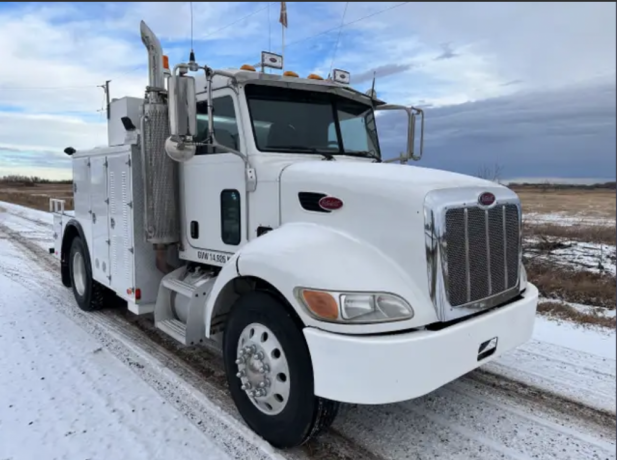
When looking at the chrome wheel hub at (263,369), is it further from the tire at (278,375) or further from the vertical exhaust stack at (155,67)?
the vertical exhaust stack at (155,67)

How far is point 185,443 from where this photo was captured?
9.78 feet

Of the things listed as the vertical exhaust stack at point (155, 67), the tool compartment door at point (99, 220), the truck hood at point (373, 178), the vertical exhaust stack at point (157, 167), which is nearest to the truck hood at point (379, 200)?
the truck hood at point (373, 178)

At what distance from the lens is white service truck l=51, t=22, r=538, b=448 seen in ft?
8.41

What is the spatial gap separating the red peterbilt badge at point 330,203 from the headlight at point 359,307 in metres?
0.65

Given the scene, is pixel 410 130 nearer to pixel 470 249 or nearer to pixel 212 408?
pixel 470 249

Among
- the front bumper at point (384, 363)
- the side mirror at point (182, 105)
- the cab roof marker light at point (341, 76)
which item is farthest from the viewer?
the cab roof marker light at point (341, 76)

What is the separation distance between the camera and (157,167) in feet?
14.0

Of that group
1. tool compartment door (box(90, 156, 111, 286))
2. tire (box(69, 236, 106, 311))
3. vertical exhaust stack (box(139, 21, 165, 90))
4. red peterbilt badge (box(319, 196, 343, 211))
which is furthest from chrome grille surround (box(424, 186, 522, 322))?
tire (box(69, 236, 106, 311))

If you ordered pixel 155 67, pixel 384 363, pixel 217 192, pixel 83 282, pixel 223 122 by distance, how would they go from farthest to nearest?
pixel 83 282, pixel 155 67, pixel 217 192, pixel 223 122, pixel 384 363

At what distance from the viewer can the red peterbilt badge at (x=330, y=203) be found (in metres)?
2.98

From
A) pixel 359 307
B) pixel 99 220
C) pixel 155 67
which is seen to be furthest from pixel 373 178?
pixel 99 220

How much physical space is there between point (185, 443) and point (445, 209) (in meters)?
2.22

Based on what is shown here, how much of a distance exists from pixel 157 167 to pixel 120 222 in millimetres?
930

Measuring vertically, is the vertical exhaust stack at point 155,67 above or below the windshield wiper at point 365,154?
above
